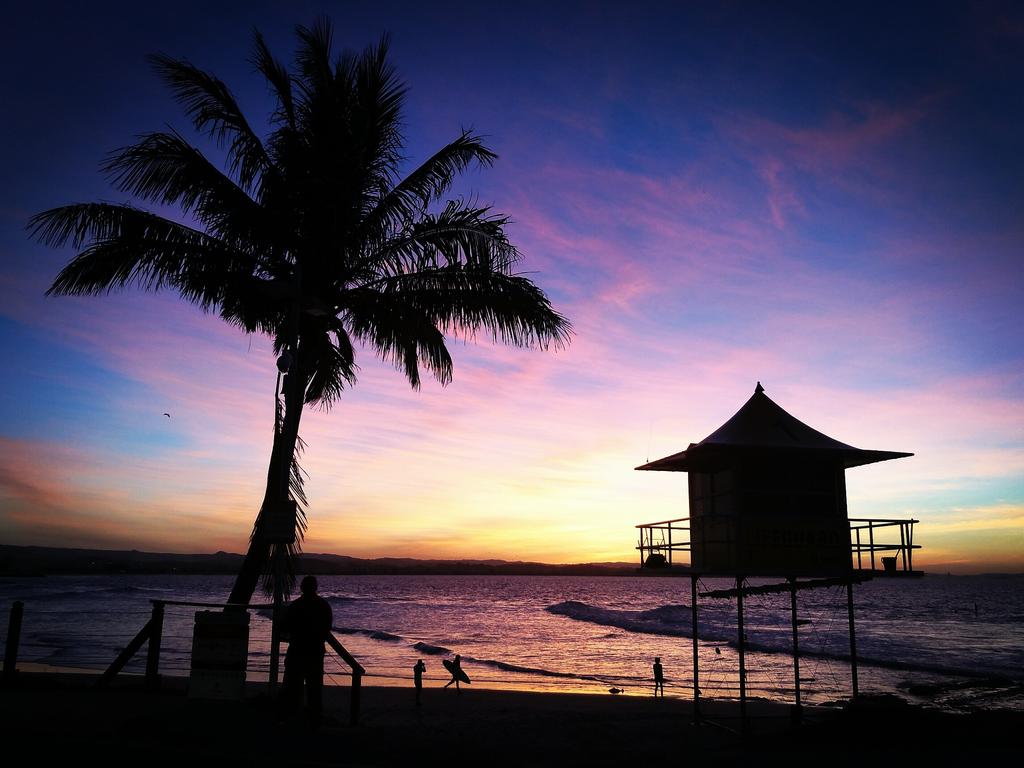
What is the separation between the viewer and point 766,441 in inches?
565

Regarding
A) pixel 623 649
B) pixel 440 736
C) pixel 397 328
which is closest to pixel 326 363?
pixel 397 328

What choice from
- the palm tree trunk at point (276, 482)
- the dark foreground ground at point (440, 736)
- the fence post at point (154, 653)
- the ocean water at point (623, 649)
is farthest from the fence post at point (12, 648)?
the ocean water at point (623, 649)

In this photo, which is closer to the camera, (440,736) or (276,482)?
(440,736)

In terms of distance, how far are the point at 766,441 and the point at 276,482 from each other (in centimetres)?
897

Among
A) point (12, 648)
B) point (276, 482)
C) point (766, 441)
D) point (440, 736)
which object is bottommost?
point (440, 736)

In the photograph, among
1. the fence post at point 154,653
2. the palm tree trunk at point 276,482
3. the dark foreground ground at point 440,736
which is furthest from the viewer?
the fence post at point 154,653

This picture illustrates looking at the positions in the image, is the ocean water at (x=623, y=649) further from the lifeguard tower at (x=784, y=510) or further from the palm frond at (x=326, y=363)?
the palm frond at (x=326, y=363)

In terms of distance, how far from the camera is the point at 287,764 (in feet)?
26.9

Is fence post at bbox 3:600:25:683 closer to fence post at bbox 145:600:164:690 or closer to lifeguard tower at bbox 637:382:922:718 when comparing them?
fence post at bbox 145:600:164:690

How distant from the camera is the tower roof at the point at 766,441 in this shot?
46.5 ft

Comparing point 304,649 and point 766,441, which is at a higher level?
point 766,441

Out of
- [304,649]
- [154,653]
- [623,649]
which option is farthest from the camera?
[623,649]

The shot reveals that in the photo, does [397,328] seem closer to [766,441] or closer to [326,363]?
[326,363]

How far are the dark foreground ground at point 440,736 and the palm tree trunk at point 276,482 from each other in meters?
1.83
